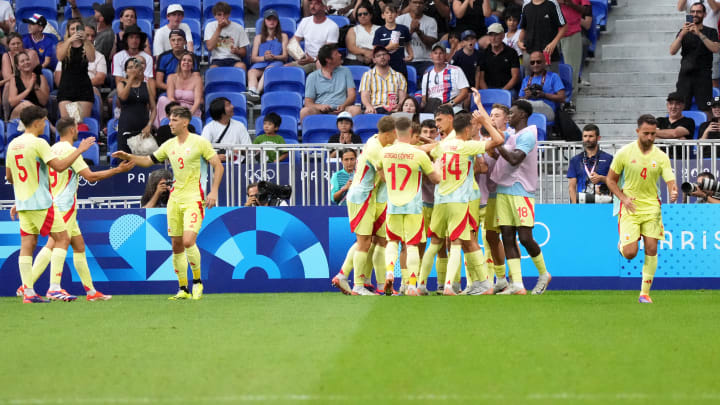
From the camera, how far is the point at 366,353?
7.26 m

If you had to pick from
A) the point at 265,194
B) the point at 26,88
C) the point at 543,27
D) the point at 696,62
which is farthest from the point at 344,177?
the point at 26,88

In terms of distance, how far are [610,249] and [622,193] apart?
123 inches

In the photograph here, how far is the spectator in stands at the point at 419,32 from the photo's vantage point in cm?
1928

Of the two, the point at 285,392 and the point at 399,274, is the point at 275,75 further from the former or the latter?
the point at 285,392

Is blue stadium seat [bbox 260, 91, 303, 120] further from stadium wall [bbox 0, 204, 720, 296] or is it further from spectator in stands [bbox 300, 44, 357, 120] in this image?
stadium wall [bbox 0, 204, 720, 296]

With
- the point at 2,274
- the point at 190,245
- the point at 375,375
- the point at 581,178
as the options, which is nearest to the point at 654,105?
the point at 581,178

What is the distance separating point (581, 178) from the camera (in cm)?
1439

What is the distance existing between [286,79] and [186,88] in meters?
1.82

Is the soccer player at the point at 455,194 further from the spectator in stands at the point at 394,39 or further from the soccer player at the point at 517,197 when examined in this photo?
the spectator in stands at the point at 394,39

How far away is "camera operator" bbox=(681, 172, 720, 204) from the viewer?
39.6ft

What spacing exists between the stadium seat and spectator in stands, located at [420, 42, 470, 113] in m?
1.50

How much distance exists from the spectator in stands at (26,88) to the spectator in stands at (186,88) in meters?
2.31

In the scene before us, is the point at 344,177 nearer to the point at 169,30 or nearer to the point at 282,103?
the point at 282,103

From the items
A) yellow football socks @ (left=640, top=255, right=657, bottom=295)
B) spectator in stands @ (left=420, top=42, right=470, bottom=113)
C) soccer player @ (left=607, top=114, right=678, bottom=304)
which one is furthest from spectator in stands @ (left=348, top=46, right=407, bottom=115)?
yellow football socks @ (left=640, top=255, right=657, bottom=295)
